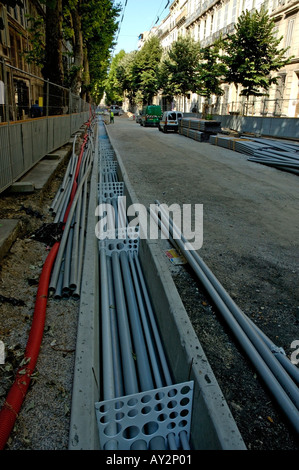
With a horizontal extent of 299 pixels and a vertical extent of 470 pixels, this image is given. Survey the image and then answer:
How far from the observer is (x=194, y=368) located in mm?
2379

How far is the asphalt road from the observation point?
2.48m

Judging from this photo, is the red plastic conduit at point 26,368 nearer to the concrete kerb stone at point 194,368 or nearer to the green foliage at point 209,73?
the concrete kerb stone at point 194,368

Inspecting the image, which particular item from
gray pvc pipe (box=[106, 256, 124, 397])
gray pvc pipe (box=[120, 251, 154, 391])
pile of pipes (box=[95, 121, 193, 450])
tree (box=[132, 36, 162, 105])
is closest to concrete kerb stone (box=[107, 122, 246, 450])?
pile of pipes (box=[95, 121, 193, 450])

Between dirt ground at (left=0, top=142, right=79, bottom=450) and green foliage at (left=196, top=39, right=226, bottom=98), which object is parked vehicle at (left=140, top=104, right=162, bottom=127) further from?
dirt ground at (left=0, top=142, right=79, bottom=450)

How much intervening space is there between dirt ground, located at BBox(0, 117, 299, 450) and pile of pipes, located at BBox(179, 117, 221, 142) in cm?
1412

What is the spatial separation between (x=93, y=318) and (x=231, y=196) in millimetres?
6225

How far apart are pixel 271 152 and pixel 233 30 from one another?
31.7m

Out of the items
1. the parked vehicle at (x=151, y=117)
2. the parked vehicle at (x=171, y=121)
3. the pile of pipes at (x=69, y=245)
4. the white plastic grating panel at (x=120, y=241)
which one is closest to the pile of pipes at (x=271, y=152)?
the pile of pipes at (x=69, y=245)

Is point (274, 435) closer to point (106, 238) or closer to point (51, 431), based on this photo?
point (51, 431)

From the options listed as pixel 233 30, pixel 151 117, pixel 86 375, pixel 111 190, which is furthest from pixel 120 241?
pixel 233 30

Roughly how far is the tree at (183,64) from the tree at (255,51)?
57.0 feet

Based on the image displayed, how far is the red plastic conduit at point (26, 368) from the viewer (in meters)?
2.20

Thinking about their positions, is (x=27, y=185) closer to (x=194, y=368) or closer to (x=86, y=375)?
(x=86, y=375)

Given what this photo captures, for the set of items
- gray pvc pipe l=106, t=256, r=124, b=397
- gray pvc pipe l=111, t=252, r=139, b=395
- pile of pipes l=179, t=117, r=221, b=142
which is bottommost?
gray pvc pipe l=106, t=256, r=124, b=397
